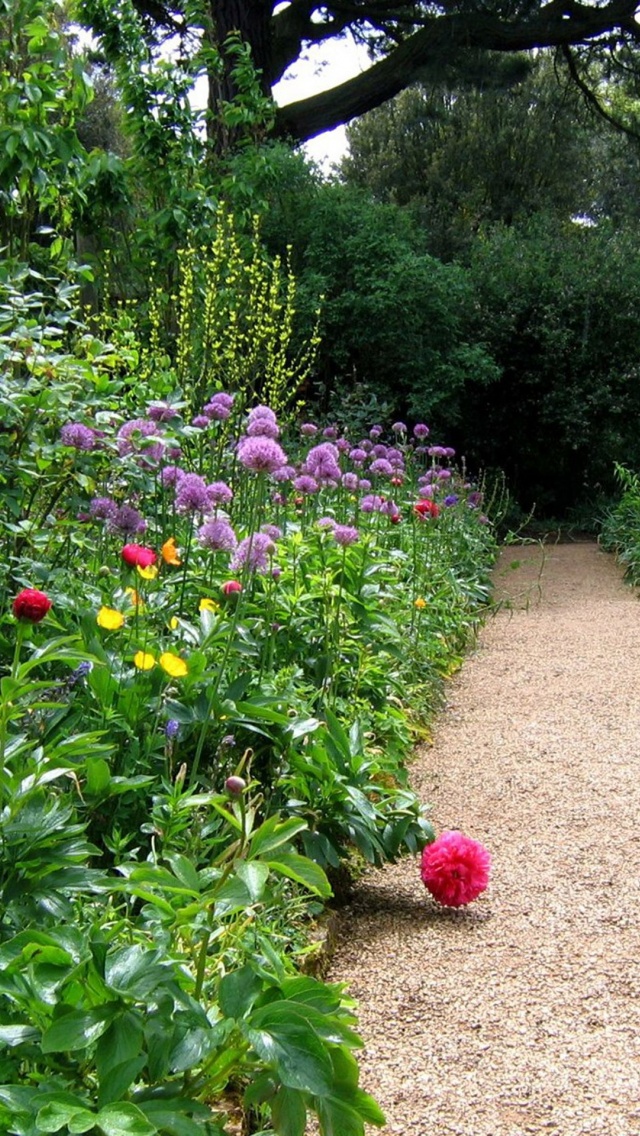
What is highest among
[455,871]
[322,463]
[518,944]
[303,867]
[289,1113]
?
[322,463]

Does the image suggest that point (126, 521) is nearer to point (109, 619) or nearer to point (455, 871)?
point (109, 619)

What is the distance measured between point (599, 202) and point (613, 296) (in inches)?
575

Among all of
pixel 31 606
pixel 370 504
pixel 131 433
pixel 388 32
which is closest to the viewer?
pixel 31 606

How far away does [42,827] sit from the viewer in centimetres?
154

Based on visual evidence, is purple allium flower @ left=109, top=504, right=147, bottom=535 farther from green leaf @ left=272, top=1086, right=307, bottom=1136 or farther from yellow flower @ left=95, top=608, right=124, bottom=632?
green leaf @ left=272, top=1086, right=307, bottom=1136

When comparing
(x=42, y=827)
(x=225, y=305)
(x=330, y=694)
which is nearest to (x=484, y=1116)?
(x=42, y=827)

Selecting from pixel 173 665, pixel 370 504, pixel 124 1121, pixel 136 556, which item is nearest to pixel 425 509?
pixel 370 504

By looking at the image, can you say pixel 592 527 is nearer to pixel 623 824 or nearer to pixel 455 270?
pixel 455 270

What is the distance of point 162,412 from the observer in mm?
2828

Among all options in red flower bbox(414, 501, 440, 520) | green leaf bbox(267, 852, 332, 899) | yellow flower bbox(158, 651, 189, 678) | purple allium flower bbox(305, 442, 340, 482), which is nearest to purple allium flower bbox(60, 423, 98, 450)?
purple allium flower bbox(305, 442, 340, 482)

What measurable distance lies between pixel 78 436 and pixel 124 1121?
1680mm

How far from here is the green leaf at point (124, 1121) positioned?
1195mm

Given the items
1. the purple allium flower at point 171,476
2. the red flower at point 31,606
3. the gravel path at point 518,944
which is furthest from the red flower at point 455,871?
the red flower at point 31,606

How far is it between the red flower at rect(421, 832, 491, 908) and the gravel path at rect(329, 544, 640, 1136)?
82 mm
